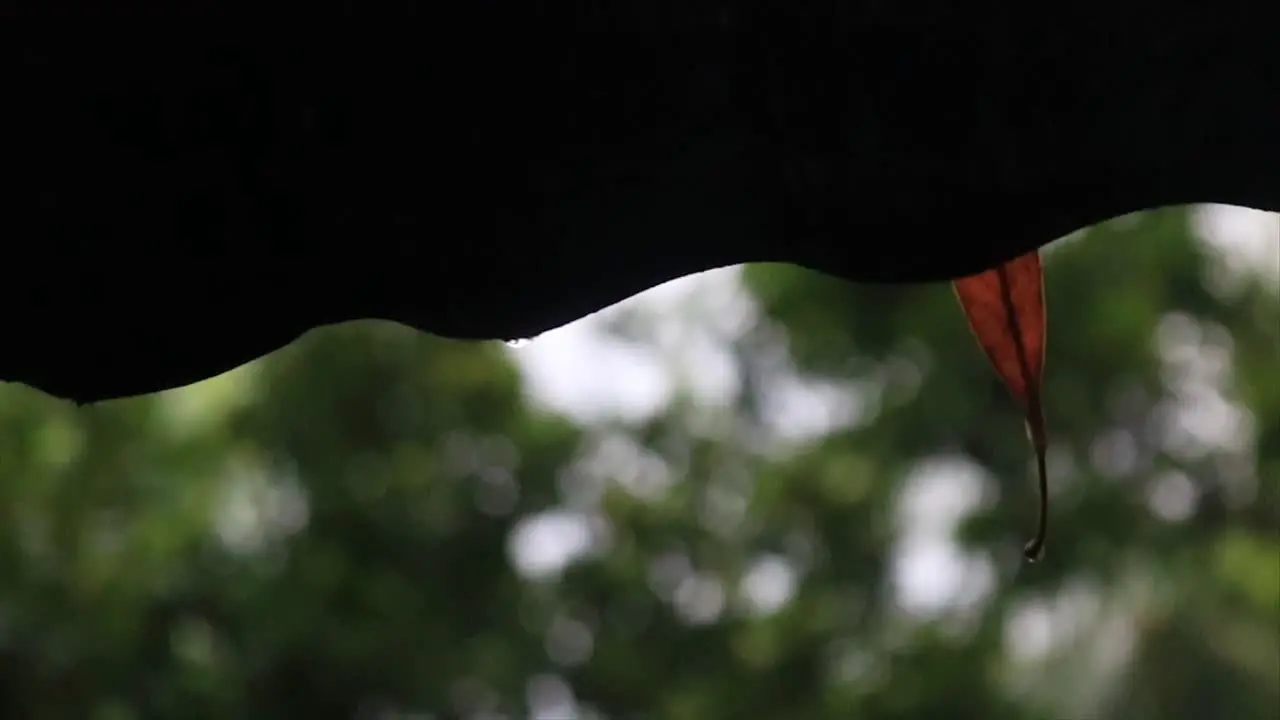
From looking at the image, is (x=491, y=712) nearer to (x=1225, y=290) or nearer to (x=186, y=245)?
(x=1225, y=290)

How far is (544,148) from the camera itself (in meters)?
0.21

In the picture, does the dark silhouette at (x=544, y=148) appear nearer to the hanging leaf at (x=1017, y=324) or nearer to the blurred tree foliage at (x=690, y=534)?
the hanging leaf at (x=1017, y=324)

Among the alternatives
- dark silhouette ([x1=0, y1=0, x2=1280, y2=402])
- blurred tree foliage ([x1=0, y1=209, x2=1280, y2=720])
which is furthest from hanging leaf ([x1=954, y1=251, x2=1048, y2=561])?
blurred tree foliage ([x1=0, y1=209, x2=1280, y2=720])

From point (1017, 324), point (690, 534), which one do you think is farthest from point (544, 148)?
point (690, 534)

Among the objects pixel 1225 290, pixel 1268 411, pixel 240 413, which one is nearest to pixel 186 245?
pixel 240 413

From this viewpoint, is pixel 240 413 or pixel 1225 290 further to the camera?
pixel 1225 290

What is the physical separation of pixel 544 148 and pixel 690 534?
223 centimetres

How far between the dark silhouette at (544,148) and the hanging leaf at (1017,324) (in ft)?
0.15

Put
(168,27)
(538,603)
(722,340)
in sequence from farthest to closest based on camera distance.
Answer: (722,340) → (538,603) → (168,27)

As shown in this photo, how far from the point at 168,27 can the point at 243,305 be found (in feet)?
0.17

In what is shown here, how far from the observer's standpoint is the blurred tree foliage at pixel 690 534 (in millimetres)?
1894

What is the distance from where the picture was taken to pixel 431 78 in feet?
0.67

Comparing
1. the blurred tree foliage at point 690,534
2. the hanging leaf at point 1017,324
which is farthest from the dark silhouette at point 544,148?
the blurred tree foliage at point 690,534

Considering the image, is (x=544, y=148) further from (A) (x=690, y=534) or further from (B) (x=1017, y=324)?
(A) (x=690, y=534)
